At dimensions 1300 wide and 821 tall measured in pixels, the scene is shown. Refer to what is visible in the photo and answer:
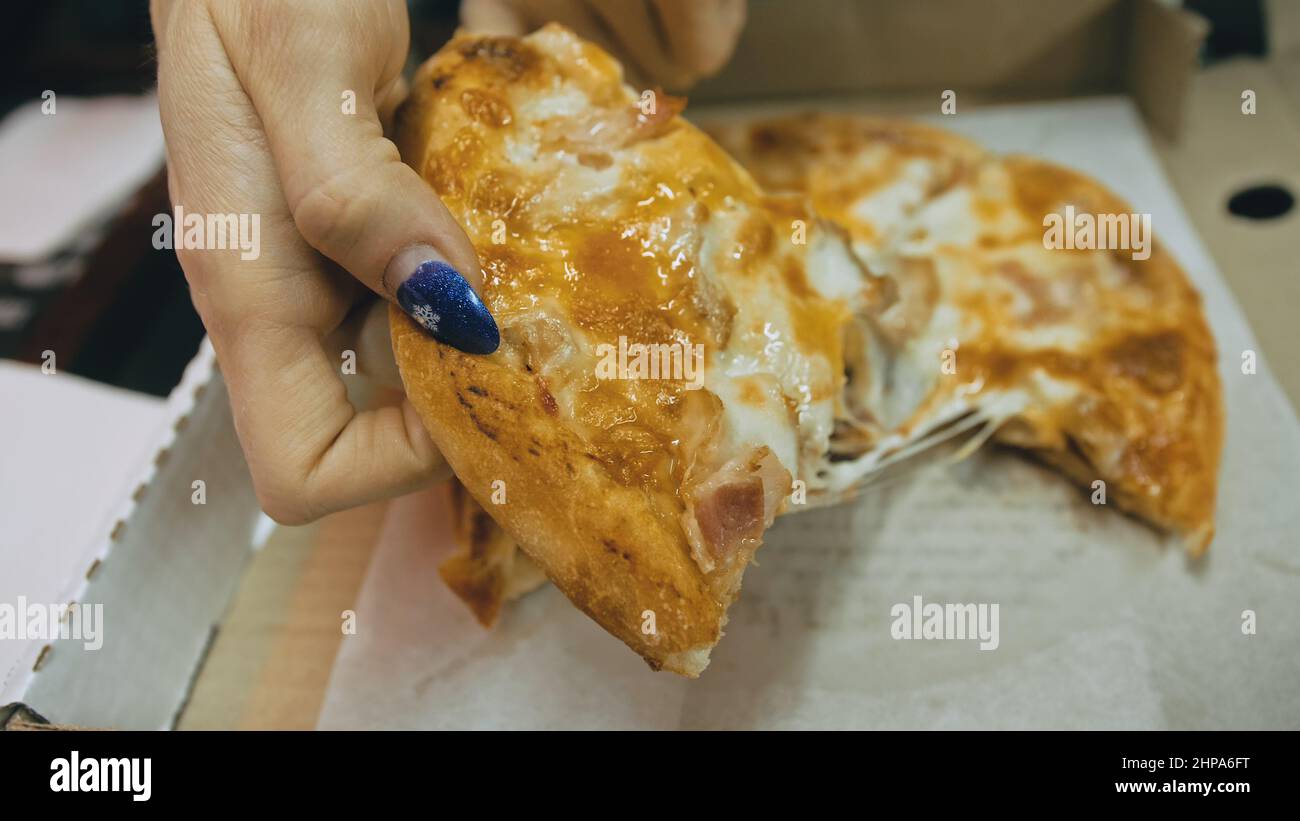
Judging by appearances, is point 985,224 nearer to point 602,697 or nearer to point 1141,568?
point 1141,568

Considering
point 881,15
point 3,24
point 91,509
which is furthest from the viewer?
point 3,24

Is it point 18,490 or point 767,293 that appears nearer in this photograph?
point 767,293

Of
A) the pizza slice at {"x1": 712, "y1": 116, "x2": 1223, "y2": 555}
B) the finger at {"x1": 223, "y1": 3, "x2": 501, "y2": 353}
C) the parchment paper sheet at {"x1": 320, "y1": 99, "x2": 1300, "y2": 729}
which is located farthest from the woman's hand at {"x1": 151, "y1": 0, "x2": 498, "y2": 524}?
the pizza slice at {"x1": 712, "y1": 116, "x2": 1223, "y2": 555}

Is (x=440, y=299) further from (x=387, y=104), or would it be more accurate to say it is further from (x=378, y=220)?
(x=387, y=104)

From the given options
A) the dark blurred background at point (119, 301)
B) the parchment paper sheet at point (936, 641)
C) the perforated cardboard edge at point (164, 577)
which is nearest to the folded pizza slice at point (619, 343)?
the parchment paper sheet at point (936, 641)

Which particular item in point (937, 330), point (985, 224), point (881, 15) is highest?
point (881, 15)

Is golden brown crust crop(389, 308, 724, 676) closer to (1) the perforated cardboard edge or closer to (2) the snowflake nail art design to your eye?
(2) the snowflake nail art design
